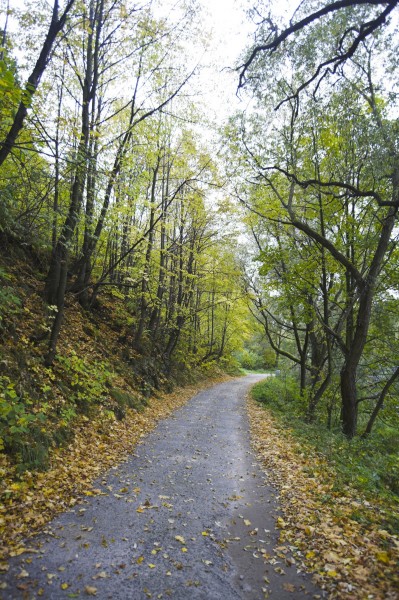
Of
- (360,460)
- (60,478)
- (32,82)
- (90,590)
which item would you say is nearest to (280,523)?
(90,590)

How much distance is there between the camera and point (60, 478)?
5246 millimetres

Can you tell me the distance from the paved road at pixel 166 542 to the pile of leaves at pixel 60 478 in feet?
0.67

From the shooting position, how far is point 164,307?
55.8 ft

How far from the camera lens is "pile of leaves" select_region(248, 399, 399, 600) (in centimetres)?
344

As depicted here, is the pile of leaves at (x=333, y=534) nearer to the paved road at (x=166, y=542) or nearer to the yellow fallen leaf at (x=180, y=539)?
the paved road at (x=166, y=542)

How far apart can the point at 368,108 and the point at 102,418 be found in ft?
36.3

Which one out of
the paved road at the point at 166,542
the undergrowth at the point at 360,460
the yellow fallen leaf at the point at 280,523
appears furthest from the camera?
the undergrowth at the point at 360,460

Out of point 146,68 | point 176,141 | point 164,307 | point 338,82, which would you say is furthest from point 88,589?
point 176,141

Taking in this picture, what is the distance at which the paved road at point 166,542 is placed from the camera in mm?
3320

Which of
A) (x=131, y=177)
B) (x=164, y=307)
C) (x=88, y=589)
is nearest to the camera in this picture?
(x=88, y=589)

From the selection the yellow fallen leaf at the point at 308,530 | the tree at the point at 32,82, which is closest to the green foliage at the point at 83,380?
the tree at the point at 32,82

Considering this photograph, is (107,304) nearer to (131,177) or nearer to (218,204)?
(131,177)

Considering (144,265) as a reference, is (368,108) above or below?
above

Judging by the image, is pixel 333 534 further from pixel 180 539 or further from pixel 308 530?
pixel 180 539
